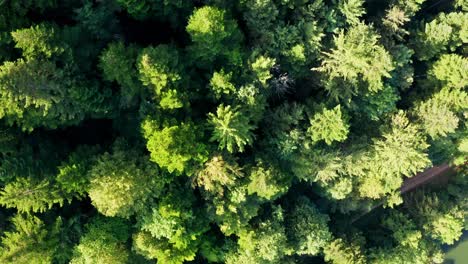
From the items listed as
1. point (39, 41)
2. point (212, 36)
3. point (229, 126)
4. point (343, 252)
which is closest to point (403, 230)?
point (343, 252)

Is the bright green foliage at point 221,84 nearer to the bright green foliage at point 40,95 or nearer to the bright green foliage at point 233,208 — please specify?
the bright green foliage at point 233,208

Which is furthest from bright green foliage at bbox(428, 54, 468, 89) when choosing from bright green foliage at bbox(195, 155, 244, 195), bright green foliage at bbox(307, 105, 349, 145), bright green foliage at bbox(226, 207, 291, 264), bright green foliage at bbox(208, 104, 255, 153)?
bright green foliage at bbox(195, 155, 244, 195)

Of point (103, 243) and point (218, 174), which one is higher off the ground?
point (218, 174)

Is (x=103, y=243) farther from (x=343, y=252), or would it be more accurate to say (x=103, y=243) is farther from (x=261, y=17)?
(x=343, y=252)

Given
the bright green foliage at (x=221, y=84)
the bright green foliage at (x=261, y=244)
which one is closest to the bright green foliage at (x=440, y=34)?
the bright green foliage at (x=221, y=84)

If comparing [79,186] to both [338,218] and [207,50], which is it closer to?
[207,50]
